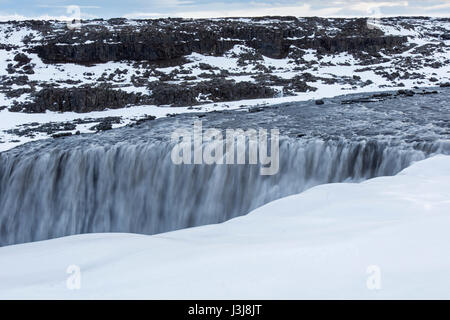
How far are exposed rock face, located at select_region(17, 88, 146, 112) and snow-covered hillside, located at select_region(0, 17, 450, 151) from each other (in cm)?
7

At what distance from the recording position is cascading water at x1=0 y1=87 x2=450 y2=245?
11.6 meters

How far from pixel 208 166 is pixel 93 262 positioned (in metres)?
8.55

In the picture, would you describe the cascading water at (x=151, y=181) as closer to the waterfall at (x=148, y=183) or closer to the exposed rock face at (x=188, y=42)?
the waterfall at (x=148, y=183)

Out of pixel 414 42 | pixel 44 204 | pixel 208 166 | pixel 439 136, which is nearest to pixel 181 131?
pixel 208 166

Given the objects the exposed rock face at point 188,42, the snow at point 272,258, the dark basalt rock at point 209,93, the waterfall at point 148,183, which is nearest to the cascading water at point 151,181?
the waterfall at point 148,183

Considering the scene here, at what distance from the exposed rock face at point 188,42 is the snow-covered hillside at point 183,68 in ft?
0.43

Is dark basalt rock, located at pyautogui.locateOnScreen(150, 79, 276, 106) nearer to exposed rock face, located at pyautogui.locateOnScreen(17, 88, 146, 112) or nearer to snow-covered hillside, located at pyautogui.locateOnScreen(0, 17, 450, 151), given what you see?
snow-covered hillside, located at pyautogui.locateOnScreen(0, 17, 450, 151)

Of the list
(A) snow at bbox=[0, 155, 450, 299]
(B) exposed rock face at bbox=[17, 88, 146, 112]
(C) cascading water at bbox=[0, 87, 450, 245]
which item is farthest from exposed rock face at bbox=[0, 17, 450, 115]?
(A) snow at bbox=[0, 155, 450, 299]

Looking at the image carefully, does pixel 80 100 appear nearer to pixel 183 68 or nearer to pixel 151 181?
pixel 183 68

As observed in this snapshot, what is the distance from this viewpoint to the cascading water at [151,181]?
11586mm

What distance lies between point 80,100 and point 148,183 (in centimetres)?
1949

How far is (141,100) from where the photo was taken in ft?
98.7

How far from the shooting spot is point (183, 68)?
43.1 m
